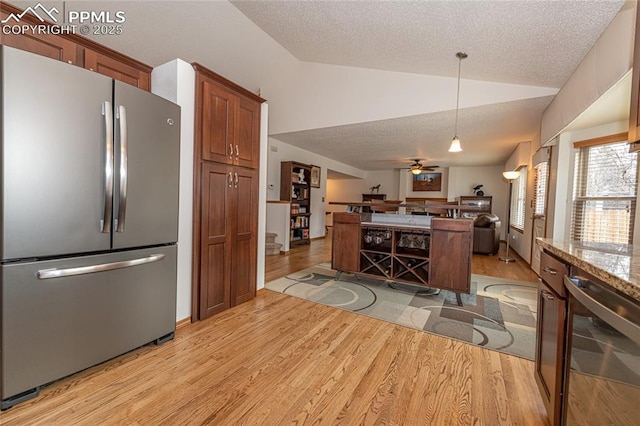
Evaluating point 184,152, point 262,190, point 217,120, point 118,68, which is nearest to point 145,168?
point 184,152

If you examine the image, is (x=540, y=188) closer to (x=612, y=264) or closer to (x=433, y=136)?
(x=433, y=136)

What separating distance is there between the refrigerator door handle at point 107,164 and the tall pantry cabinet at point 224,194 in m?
0.72

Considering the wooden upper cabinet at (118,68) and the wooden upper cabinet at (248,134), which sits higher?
the wooden upper cabinet at (118,68)

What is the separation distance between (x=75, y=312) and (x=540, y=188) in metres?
5.77

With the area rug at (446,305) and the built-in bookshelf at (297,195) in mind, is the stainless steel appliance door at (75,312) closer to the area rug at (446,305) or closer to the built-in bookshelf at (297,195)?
the area rug at (446,305)

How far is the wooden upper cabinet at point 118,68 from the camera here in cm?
207

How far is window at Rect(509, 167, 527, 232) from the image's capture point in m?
5.69

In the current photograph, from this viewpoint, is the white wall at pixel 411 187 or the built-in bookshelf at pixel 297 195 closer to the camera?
the built-in bookshelf at pixel 297 195

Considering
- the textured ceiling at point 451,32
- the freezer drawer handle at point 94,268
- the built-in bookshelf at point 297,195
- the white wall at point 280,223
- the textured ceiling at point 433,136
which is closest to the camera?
the freezer drawer handle at point 94,268

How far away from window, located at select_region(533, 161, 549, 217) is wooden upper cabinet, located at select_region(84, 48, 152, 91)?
16.8 ft

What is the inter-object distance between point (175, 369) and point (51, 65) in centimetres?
188

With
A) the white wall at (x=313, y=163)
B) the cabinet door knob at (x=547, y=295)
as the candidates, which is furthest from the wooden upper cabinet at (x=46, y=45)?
the white wall at (x=313, y=163)

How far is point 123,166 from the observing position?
5.55ft

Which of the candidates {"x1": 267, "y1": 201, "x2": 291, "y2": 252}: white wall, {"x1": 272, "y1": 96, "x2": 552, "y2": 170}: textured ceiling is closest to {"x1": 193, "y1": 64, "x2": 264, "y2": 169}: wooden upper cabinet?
{"x1": 272, "y1": 96, "x2": 552, "y2": 170}: textured ceiling
